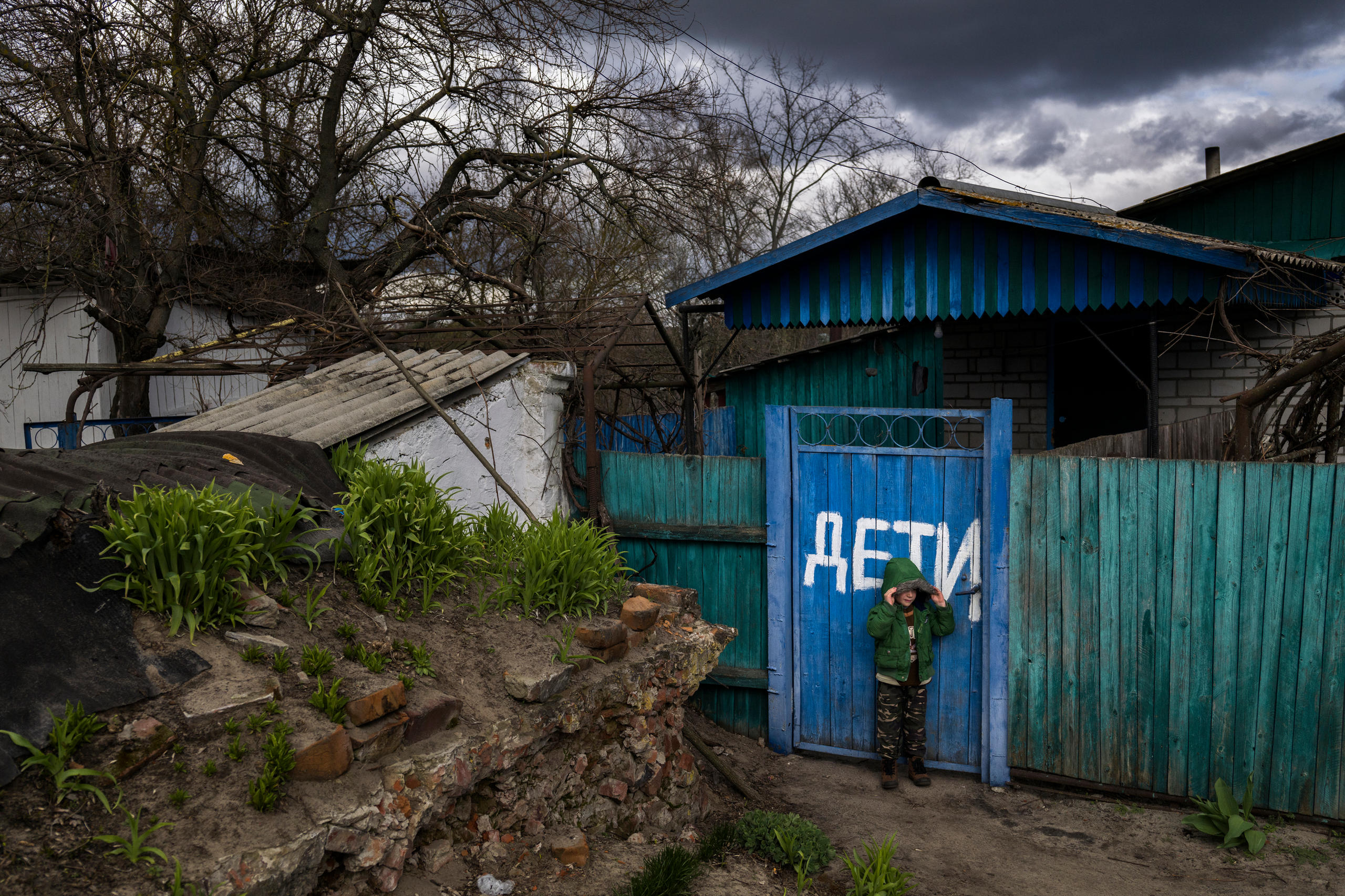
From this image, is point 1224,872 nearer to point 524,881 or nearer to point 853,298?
point 524,881

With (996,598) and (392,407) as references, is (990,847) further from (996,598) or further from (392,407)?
(392,407)

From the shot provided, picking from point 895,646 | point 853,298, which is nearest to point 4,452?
point 895,646

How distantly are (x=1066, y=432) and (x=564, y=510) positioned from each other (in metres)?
6.13

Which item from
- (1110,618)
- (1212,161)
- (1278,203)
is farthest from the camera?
(1212,161)

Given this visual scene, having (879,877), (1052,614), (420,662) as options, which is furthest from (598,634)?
(1052,614)

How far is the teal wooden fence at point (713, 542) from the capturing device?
5.62 m

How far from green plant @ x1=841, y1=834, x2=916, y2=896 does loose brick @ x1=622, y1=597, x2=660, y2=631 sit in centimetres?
147

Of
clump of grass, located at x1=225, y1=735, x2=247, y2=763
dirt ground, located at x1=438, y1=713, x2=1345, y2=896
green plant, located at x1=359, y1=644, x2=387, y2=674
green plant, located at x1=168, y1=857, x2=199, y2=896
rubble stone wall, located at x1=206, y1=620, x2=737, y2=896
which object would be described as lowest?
dirt ground, located at x1=438, y1=713, x2=1345, y2=896

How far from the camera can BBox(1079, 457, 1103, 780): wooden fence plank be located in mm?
4707

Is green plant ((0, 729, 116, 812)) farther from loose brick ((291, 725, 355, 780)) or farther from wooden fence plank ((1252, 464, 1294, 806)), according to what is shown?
wooden fence plank ((1252, 464, 1294, 806))

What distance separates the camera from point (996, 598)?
4930mm

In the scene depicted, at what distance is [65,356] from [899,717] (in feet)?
35.3

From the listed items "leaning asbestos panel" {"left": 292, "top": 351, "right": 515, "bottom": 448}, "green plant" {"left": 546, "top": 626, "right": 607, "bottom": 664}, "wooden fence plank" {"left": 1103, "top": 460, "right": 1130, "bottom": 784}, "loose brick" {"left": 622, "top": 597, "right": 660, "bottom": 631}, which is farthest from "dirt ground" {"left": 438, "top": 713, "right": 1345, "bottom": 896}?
"leaning asbestos panel" {"left": 292, "top": 351, "right": 515, "bottom": 448}

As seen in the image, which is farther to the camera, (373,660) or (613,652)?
(613,652)
